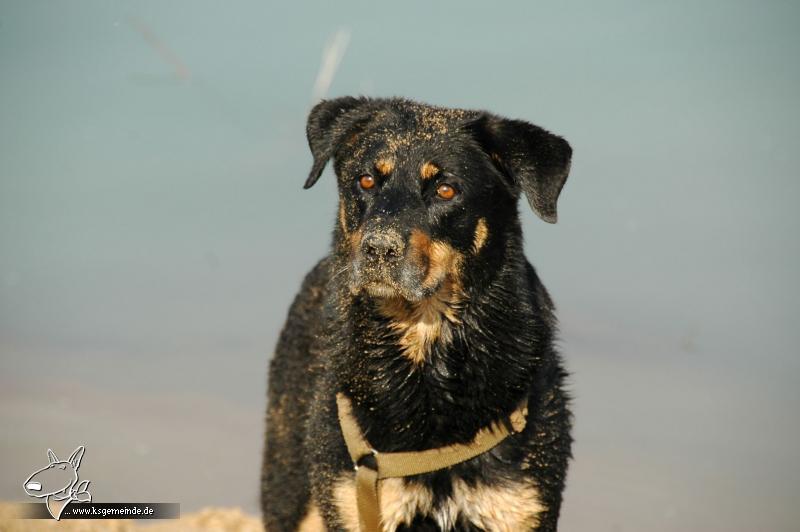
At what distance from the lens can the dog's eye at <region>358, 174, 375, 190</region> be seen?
4930mm

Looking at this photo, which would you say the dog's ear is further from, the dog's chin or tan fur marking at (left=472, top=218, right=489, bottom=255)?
the dog's chin

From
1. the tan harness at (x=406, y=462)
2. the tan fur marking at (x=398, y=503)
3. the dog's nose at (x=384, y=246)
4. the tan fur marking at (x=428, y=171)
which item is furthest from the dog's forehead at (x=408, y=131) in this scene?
the tan fur marking at (x=398, y=503)

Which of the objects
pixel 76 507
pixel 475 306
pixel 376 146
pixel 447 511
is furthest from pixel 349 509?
pixel 76 507

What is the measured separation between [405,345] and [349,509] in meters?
0.89

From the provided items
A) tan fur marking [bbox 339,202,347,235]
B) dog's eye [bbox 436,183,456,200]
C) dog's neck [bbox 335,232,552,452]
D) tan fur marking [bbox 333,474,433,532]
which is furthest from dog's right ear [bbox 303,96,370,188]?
tan fur marking [bbox 333,474,433,532]

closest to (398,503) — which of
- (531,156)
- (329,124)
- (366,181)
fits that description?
(366,181)

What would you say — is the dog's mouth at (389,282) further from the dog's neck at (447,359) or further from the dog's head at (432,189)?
the dog's neck at (447,359)

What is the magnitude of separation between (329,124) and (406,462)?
214cm

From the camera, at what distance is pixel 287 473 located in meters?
6.04

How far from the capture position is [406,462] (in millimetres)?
4535

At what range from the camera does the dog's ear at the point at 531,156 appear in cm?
486

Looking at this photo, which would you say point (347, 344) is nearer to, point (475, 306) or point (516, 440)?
point (475, 306)

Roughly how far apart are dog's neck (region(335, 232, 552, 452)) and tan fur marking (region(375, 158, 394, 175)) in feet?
2.22

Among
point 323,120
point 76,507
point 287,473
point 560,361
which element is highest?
point 323,120
